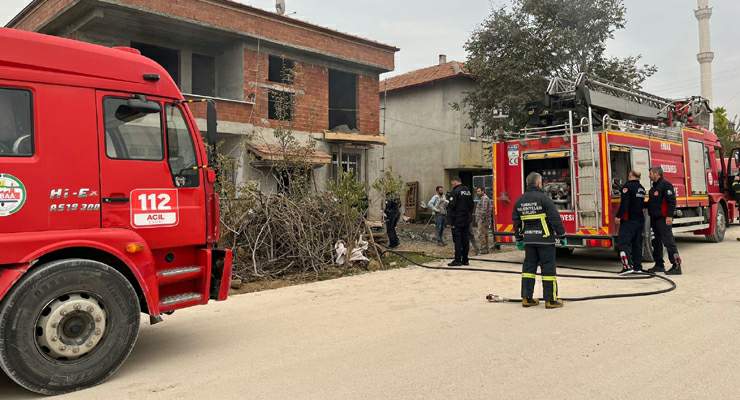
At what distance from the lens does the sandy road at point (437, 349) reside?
3.97 metres

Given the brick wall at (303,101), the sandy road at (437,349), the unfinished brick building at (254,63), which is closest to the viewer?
the sandy road at (437,349)

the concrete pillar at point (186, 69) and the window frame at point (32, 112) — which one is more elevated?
the concrete pillar at point (186, 69)

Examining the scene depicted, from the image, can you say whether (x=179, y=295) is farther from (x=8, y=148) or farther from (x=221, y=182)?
(x=221, y=182)

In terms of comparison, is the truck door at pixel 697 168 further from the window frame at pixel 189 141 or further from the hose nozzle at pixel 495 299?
the window frame at pixel 189 141

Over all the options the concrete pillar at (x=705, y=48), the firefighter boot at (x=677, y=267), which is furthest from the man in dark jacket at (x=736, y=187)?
the concrete pillar at (x=705, y=48)

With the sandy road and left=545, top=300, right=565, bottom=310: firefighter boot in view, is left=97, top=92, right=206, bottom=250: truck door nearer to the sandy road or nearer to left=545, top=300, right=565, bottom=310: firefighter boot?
the sandy road

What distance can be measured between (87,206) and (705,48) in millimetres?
46523

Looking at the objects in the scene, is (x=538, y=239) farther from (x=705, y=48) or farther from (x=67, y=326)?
(x=705, y=48)

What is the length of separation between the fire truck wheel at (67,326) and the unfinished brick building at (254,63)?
861 centimetres

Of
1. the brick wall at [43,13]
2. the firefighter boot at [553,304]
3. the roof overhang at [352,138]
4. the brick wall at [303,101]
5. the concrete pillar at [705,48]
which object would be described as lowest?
the firefighter boot at [553,304]

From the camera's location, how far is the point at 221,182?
9.85m

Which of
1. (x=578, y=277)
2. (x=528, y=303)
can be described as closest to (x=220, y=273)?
(x=528, y=303)

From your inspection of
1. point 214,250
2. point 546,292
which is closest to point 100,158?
point 214,250

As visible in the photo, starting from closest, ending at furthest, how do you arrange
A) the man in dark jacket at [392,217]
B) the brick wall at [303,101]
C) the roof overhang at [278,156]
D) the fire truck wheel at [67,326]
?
the fire truck wheel at [67,326] < the roof overhang at [278,156] < the man in dark jacket at [392,217] < the brick wall at [303,101]
